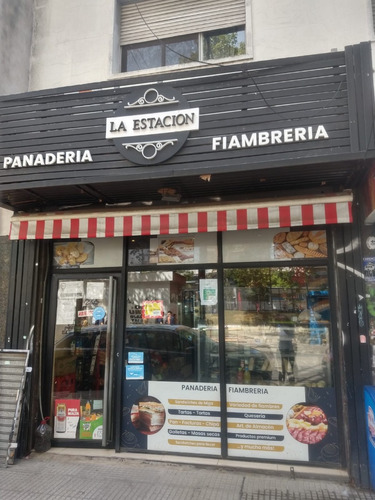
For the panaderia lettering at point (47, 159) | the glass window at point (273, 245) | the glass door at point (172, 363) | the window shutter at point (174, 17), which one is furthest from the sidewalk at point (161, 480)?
the window shutter at point (174, 17)

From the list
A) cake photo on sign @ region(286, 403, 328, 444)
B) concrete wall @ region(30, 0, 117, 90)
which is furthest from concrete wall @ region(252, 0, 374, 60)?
cake photo on sign @ region(286, 403, 328, 444)

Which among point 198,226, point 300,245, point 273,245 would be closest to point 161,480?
point 198,226

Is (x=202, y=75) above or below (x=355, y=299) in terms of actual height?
above

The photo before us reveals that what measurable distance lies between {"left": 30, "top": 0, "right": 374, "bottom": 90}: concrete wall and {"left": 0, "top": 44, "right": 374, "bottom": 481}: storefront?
4.36 feet

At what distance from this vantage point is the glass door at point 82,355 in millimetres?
5414

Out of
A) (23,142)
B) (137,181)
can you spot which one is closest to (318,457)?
(137,181)

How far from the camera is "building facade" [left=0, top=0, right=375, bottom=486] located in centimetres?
415

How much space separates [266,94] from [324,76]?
0.59 m

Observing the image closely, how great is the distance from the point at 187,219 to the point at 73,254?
78.6 inches

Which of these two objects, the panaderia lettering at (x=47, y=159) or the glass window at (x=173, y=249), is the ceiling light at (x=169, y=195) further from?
the panaderia lettering at (x=47, y=159)

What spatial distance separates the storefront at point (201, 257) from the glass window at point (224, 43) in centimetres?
168

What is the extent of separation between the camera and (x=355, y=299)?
4.50 m

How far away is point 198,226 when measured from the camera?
15.1 ft

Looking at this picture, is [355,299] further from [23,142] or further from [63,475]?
[23,142]
